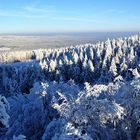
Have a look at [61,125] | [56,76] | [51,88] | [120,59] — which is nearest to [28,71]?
[56,76]

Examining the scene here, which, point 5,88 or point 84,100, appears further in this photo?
point 5,88

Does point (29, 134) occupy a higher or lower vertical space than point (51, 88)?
lower

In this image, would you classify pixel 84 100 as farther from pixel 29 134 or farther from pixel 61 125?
pixel 29 134

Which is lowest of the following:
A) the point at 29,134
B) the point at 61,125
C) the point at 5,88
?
the point at 5,88

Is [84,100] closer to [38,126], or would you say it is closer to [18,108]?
[38,126]

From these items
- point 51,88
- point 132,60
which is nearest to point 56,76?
point 132,60

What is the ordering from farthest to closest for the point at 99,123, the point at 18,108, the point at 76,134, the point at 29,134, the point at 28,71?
1. the point at 28,71
2. the point at 18,108
3. the point at 29,134
4. the point at 99,123
5. the point at 76,134

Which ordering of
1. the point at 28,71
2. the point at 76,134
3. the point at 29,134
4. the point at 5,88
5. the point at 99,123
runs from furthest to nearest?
the point at 28,71 < the point at 5,88 < the point at 29,134 < the point at 99,123 < the point at 76,134

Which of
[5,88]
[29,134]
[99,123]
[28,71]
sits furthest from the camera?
[28,71]

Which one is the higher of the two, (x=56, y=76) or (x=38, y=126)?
(x=38, y=126)
